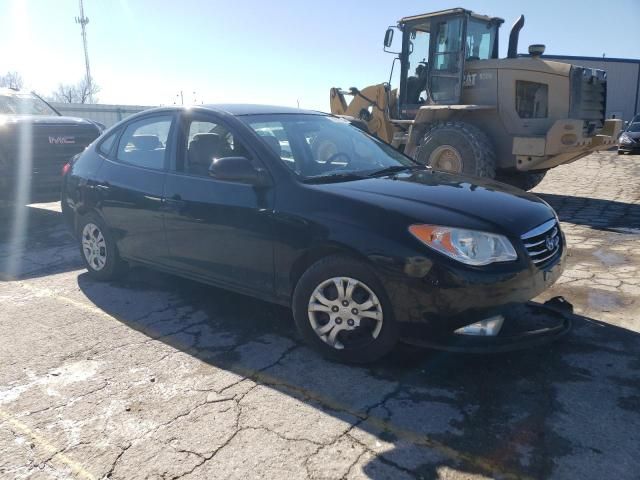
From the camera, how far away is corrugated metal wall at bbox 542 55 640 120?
3338 centimetres

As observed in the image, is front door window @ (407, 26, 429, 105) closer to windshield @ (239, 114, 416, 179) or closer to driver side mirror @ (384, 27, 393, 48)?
driver side mirror @ (384, 27, 393, 48)

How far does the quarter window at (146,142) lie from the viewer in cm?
423

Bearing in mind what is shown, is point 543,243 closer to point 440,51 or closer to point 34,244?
point 34,244

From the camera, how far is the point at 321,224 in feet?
10.3

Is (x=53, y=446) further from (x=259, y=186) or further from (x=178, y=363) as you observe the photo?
(x=259, y=186)

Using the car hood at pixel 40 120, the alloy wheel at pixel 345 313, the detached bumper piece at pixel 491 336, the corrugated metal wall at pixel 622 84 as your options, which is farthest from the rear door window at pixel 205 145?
the corrugated metal wall at pixel 622 84

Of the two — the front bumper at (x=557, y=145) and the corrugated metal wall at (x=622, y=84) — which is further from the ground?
the corrugated metal wall at (x=622, y=84)

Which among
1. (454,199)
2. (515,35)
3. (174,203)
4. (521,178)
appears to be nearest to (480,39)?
(515,35)

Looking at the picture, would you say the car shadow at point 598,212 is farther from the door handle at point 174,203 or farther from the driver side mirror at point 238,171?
the door handle at point 174,203

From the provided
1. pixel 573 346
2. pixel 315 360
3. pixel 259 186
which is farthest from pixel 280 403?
pixel 573 346

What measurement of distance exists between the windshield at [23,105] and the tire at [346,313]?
7.49 metres

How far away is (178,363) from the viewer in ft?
10.7

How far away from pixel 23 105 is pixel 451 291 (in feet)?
28.5

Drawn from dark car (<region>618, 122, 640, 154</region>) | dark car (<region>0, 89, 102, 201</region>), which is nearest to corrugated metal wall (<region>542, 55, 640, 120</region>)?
dark car (<region>618, 122, 640, 154</region>)
